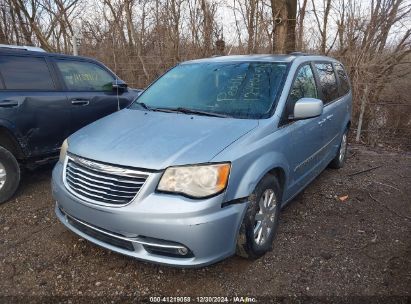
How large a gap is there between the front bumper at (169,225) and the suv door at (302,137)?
101cm

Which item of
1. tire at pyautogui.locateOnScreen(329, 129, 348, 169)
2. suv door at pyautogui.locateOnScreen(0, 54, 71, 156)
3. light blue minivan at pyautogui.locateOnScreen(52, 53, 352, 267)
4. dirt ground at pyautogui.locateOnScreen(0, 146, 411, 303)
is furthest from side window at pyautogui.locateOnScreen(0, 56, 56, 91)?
tire at pyautogui.locateOnScreen(329, 129, 348, 169)

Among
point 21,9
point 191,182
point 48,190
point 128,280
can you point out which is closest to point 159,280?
point 128,280

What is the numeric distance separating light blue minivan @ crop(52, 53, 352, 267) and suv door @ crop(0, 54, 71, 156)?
1.32 m

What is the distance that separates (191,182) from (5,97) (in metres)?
2.73

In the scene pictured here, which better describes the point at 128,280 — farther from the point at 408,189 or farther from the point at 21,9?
the point at 21,9

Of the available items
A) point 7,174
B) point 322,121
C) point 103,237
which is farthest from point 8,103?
point 322,121

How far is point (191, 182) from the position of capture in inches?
93.9

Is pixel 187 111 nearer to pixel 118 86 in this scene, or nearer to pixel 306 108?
pixel 306 108

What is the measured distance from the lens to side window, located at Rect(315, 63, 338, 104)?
423 centimetres

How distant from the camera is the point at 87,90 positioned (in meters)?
4.99

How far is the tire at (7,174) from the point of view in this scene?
390 cm

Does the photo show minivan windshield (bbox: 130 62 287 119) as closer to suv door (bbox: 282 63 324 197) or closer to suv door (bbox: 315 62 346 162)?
suv door (bbox: 282 63 324 197)

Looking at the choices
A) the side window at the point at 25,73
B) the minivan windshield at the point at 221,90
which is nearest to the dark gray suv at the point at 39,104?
the side window at the point at 25,73

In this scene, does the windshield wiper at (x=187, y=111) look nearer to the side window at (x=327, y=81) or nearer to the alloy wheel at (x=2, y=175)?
the side window at (x=327, y=81)
